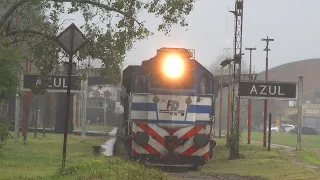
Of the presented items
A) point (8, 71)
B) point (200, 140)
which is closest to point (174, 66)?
point (200, 140)

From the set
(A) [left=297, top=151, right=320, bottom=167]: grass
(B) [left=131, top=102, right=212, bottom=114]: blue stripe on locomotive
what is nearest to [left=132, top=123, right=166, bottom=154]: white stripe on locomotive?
(B) [left=131, top=102, right=212, bottom=114]: blue stripe on locomotive

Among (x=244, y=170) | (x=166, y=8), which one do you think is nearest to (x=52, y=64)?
(x=166, y=8)

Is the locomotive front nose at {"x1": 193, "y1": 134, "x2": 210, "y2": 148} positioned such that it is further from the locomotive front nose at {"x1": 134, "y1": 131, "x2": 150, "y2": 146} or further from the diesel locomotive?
the locomotive front nose at {"x1": 134, "y1": 131, "x2": 150, "y2": 146}

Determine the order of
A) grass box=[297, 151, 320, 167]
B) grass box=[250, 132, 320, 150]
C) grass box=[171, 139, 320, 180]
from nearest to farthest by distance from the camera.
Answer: grass box=[171, 139, 320, 180], grass box=[297, 151, 320, 167], grass box=[250, 132, 320, 150]

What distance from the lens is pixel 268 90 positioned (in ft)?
80.7

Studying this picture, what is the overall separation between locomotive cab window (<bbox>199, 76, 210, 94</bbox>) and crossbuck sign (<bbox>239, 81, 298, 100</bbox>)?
23.6 feet

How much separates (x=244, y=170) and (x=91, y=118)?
86200 millimetres

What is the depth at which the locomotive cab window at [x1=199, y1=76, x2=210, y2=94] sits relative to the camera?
17.0m

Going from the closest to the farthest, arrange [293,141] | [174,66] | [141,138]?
[141,138]
[174,66]
[293,141]

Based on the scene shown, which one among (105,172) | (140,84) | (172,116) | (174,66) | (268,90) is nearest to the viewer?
(105,172)

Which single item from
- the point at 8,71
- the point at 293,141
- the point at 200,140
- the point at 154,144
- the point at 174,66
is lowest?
the point at 293,141

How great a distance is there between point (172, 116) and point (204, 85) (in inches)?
70.5

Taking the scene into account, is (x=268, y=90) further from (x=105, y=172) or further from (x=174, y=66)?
(x=105, y=172)

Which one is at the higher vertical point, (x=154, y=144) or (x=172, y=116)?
(x=172, y=116)
